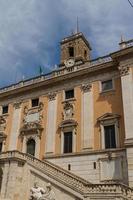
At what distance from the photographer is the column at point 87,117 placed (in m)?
22.9

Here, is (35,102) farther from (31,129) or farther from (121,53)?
(121,53)

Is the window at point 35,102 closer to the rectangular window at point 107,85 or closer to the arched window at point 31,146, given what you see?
the arched window at point 31,146

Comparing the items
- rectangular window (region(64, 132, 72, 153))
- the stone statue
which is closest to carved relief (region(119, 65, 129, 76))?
rectangular window (region(64, 132, 72, 153))

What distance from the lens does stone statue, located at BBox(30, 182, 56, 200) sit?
697 inches

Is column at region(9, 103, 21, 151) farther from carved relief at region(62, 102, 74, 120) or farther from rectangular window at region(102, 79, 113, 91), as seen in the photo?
rectangular window at region(102, 79, 113, 91)

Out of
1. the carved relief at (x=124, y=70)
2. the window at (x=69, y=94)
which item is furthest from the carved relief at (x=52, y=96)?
the carved relief at (x=124, y=70)

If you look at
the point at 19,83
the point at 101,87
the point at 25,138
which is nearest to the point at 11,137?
the point at 25,138

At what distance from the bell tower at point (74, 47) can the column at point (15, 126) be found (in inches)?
409

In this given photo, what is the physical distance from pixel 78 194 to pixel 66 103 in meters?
10.3

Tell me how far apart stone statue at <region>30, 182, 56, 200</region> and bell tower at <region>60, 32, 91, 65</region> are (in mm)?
20725

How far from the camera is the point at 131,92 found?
22.1 meters

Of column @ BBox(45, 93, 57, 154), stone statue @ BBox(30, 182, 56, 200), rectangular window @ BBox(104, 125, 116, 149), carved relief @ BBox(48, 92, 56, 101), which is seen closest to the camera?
stone statue @ BBox(30, 182, 56, 200)

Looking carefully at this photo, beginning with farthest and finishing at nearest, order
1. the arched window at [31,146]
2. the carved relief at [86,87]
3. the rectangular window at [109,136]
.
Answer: the arched window at [31,146]
the carved relief at [86,87]
the rectangular window at [109,136]

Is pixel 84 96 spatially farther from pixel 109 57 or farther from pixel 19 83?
pixel 19 83
